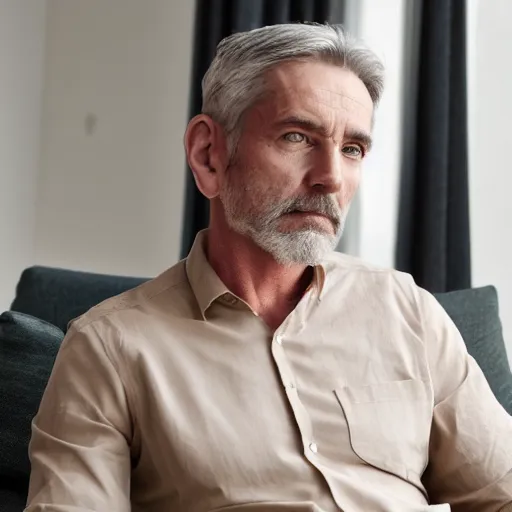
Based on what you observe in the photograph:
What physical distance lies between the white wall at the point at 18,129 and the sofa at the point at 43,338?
1185 millimetres

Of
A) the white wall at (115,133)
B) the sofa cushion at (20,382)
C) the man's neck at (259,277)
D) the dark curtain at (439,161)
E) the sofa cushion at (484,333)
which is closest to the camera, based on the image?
the man's neck at (259,277)

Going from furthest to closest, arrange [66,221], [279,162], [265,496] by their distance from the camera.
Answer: [66,221]
[279,162]
[265,496]

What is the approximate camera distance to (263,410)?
4.51ft

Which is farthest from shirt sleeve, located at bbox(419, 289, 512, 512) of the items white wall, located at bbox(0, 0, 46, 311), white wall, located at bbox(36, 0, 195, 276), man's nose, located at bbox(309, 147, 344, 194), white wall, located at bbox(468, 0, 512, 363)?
white wall, located at bbox(0, 0, 46, 311)

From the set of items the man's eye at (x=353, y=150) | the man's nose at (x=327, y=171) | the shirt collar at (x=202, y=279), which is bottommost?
the shirt collar at (x=202, y=279)

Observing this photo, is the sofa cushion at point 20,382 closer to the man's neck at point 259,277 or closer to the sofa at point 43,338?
the sofa at point 43,338

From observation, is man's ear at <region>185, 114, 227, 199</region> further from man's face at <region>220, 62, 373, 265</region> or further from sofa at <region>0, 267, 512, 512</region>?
sofa at <region>0, 267, 512, 512</region>

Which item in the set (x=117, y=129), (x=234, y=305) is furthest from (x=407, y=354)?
(x=117, y=129)

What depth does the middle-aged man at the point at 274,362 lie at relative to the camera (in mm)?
1326

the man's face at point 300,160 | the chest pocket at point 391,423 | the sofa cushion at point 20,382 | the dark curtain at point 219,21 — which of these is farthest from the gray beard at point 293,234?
the dark curtain at point 219,21

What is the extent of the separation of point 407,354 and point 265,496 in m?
0.36

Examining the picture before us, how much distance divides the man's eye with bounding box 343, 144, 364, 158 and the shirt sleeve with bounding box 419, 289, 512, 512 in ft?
1.05

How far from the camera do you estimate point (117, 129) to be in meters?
3.30

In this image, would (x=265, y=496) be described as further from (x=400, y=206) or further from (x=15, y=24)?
(x=15, y=24)
